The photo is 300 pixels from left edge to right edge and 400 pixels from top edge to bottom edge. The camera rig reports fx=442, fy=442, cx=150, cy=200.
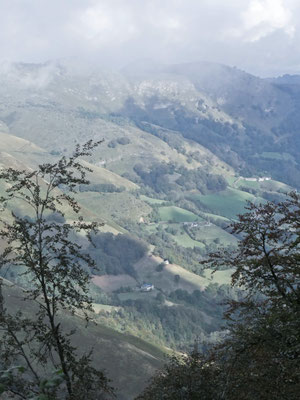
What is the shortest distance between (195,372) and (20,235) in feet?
66.6

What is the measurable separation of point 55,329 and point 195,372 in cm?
1824

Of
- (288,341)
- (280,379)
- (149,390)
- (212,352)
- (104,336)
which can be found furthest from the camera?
(104,336)

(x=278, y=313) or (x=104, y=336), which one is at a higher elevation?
(x=278, y=313)

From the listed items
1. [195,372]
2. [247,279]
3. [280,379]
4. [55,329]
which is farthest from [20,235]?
[195,372]

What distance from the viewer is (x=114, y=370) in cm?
11050

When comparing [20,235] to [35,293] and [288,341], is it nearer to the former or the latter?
[35,293]

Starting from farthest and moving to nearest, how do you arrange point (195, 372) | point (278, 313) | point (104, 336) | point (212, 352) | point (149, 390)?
point (104, 336)
point (149, 390)
point (195, 372)
point (212, 352)
point (278, 313)

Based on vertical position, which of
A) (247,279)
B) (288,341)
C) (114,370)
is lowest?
(114,370)

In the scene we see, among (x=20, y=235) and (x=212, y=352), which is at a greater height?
(x=20, y=235)

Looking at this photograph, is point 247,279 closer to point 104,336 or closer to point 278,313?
point 278,313

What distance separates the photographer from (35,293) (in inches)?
703

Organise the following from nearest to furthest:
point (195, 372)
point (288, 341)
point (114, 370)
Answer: point (288, 341)
point (195, 372)
point (114, 370)

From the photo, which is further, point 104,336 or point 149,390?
point 104,336

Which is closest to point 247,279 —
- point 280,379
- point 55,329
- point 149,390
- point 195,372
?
point 280,379
